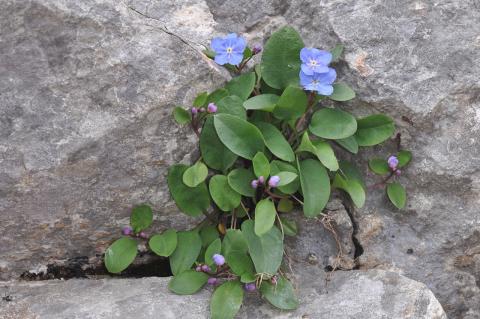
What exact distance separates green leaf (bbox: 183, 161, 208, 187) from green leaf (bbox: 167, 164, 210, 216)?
0.18 ft

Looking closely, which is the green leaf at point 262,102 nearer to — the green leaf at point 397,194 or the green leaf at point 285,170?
the green leaf at point 285,170

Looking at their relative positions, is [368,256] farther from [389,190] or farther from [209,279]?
[209,279]

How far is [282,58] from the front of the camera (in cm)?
328

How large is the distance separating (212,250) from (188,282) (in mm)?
192

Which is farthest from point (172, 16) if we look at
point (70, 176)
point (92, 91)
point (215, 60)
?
point (70, 176)

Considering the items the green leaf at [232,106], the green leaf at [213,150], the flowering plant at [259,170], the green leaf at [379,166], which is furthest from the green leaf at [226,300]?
the green leaf at [379,166]

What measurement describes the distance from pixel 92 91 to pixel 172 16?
2.49 feet

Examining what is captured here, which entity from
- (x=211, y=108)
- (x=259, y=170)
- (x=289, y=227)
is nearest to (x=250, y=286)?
(x=289, y=227)

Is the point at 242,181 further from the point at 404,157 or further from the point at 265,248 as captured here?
the point at 404,157

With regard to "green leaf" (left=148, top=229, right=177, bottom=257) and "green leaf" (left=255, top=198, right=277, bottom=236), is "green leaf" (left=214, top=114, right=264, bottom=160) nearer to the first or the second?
"green leaf" (left=255, top=198, right=277, bottom=236)

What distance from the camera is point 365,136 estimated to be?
3.27 m

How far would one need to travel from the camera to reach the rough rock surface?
2850 millimetres

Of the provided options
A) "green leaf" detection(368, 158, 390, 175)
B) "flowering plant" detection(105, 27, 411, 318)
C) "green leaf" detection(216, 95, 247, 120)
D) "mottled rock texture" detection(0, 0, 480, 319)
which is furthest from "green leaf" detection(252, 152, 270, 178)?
"green leaf" detection(368, 158, 390, 175)

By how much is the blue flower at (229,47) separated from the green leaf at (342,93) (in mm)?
502
